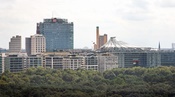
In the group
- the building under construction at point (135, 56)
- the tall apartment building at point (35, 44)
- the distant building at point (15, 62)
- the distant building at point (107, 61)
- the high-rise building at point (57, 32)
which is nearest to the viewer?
the distant building at point (15, 62)

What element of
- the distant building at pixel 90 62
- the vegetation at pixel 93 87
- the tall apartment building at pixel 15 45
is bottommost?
the vegetation at pixel 93 87

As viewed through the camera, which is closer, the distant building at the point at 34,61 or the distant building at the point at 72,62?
the distant building at the point at 34,61

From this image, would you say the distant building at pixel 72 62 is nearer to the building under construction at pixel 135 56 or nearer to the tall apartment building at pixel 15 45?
the building under construction at pixel 135 56

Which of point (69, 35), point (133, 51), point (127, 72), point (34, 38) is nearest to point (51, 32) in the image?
point (69, 35)

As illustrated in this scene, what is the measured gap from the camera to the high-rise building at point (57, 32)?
125 feet

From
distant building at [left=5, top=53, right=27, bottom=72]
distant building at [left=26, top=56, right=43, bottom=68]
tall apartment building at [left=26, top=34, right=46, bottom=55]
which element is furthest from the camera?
tall apartment building at [left=26, top=34, right=46, bottom=55]

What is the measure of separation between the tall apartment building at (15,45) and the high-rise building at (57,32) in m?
3.12

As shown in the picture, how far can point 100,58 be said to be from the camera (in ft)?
89.9

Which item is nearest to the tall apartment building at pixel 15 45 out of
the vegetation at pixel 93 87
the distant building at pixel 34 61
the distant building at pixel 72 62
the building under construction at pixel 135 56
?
the building under construction at pixel 135 56

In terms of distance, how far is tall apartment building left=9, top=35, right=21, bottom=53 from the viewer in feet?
112

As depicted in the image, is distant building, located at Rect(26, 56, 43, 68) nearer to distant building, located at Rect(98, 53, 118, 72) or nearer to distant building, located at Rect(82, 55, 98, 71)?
distant building, located at Rect(82, 55, 98, 71)

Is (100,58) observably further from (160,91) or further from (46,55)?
(160,91)

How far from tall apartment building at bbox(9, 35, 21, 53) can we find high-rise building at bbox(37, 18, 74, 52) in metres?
3.12

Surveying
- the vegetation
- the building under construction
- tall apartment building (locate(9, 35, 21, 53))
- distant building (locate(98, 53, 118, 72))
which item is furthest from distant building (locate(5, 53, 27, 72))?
tall apartment building (locate(9, 35, 21, 53))
